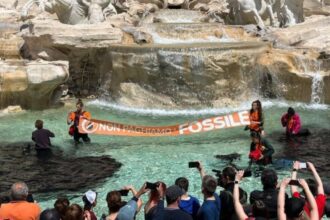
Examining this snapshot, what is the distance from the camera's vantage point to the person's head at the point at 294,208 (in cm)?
396

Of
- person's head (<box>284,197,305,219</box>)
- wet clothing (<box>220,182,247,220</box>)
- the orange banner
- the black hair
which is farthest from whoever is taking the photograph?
the orange banner

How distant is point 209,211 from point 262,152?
151 inches

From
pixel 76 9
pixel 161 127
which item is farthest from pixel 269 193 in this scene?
pixel 76 9

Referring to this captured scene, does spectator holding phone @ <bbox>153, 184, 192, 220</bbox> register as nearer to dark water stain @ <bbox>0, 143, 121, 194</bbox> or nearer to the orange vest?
dark water stain @ <bbox>0, 143, 121, 194</bbox>

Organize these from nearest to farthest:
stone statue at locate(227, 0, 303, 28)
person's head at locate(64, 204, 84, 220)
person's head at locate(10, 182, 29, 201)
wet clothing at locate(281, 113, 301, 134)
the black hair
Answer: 1. person's head at locate(64, 204, 84, 220)
2. person's head at locate(10, 182, 29, 201)
3. the black hair
4. wet clothing at locate(281, 113, 301, 134)
5. stone statue at locate(227, 0, 303, 28)

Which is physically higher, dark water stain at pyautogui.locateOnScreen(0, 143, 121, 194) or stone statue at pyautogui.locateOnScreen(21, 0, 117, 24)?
stone statue at pyautogui.locateOnScreen(21, 0, 117, 24)

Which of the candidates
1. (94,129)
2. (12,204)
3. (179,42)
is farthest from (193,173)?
(179,42)

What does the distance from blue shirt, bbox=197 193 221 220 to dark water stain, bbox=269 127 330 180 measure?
3887 mm

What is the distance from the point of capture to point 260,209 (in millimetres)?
3953

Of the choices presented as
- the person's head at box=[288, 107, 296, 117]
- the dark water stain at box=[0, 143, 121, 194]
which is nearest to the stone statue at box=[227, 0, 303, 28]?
the person's head at box=[288, 107, 296, 117]

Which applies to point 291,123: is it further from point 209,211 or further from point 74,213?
point 74,213

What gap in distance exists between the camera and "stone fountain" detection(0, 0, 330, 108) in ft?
43.0

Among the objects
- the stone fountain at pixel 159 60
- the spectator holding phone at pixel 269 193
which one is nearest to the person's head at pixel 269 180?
the spectator holding phone at pixel 269 193

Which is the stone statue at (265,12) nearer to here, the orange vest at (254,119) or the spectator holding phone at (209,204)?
the orange vest at (254,119)
